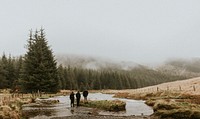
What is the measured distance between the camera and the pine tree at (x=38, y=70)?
64.0 meters

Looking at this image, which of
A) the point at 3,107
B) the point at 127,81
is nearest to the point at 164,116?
the point at 3,107

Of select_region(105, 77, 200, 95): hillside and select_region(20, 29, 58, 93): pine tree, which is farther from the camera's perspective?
select_region(20, 29, 58, 93): pine tree

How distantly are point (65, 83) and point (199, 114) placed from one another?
376 ft

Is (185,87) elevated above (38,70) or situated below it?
below

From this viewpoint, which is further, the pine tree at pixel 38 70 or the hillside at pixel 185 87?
the pine tree at pixel 38 70

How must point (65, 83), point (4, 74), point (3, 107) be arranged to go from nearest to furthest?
point (3, 107) → point (4, 74) → point (65, 83)

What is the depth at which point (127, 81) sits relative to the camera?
7495 inches

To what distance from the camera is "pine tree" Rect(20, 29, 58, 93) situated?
64.0 meters

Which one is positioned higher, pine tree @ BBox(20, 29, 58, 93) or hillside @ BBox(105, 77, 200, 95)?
pine tree @ BBox(20, 29, 58, 93)

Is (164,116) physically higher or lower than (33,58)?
lower

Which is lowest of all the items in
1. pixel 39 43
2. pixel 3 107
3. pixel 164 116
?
pixel 164 116

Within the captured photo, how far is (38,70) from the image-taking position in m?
64.4

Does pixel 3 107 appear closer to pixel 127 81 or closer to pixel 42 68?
pixel 42 68

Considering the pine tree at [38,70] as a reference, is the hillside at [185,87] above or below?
below
